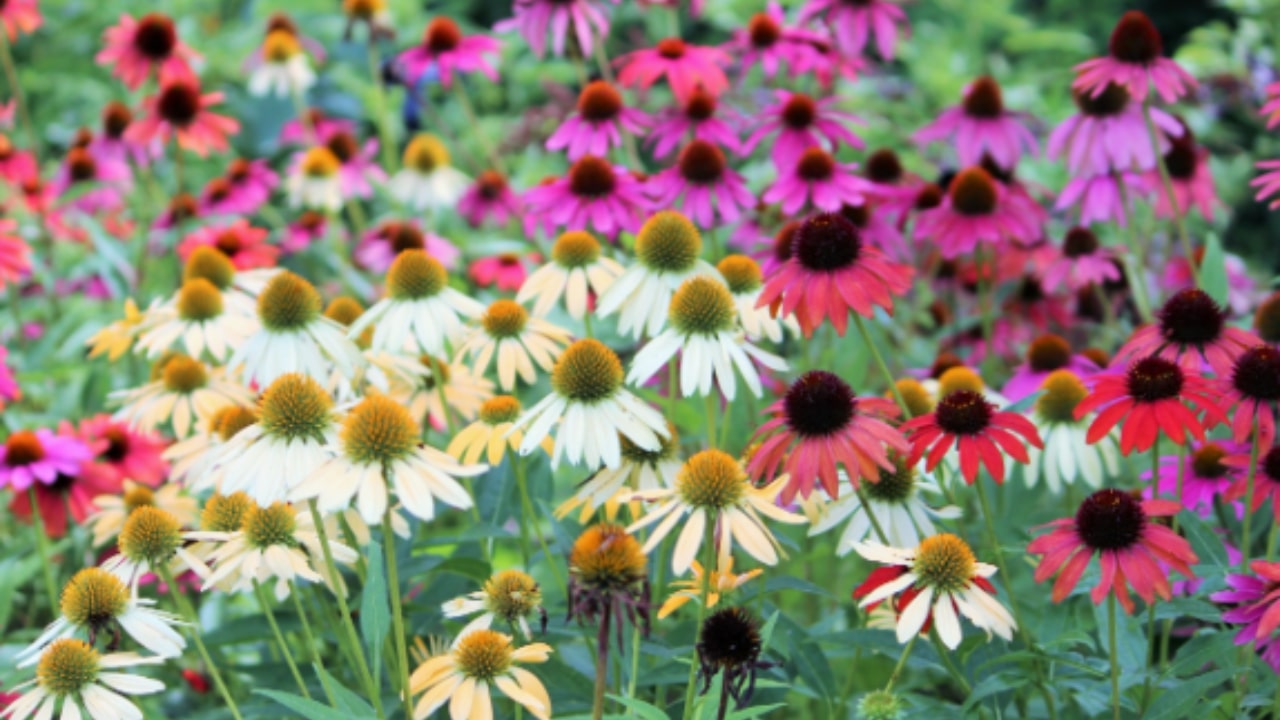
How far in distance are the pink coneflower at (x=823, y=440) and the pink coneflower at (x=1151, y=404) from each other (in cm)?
26

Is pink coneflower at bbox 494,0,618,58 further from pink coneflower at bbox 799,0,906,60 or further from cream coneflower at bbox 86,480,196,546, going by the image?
cream coneflower at bbox 86,480,196,546

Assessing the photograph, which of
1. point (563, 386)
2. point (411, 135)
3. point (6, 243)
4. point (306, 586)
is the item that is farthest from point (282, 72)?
point (563, 386)

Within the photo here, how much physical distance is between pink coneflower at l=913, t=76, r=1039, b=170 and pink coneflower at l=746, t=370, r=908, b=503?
1173 millimetres

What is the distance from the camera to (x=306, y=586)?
1621 mm

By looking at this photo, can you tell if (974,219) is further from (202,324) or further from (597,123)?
(202,324)

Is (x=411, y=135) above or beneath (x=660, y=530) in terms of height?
beneath

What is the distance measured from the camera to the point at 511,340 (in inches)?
62.9

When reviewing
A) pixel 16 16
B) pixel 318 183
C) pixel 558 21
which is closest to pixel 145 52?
pixel 16 16

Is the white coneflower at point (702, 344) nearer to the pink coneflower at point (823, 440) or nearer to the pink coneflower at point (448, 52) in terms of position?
the pink coneflower at point (823, 440)

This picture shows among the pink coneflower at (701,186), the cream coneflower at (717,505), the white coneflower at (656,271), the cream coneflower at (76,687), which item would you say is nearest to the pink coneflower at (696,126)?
the pink coneflower at (701,186)

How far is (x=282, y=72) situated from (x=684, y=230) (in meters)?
2.31

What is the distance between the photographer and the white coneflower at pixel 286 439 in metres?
1.20

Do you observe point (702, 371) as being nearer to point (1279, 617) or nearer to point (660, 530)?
point (660, 530)

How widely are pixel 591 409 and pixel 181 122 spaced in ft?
5.92
